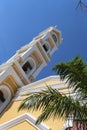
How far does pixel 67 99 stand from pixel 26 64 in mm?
18284

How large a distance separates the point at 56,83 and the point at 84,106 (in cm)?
1056

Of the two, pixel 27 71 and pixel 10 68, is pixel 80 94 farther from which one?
pixel 27 71

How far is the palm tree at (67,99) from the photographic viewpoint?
370 inches

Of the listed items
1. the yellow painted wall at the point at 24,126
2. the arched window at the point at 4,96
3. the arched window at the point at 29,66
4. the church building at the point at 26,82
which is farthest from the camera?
the arched window at the point at 29,66

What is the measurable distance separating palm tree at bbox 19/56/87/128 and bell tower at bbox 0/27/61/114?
12.0 meters

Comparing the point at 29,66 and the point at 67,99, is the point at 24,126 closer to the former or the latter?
the point at 67,99

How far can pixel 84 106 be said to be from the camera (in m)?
9.53

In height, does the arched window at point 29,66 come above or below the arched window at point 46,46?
below

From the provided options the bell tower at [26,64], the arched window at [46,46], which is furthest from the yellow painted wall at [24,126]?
the arched window at [46,46]

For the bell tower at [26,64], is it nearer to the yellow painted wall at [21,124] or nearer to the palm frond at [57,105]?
the yellow painted wall at [21,124]

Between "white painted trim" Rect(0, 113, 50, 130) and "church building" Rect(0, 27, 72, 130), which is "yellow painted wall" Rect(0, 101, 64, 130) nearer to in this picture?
"church building" Rect(0, 27, 72, 130)

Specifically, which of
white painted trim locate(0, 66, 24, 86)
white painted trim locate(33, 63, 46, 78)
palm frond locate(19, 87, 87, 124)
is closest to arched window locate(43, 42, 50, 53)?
white painted trim locate(33, 63, 46, 78)

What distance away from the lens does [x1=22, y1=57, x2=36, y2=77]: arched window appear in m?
27.5

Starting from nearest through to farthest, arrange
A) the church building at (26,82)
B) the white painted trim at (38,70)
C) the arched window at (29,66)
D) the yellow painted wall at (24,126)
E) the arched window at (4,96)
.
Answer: the yellow painted wall at (24,126)
the church building at (26,82)
the arched window at (4,96)
the arched window at (29,66)
the white painted trim at (38,70)
